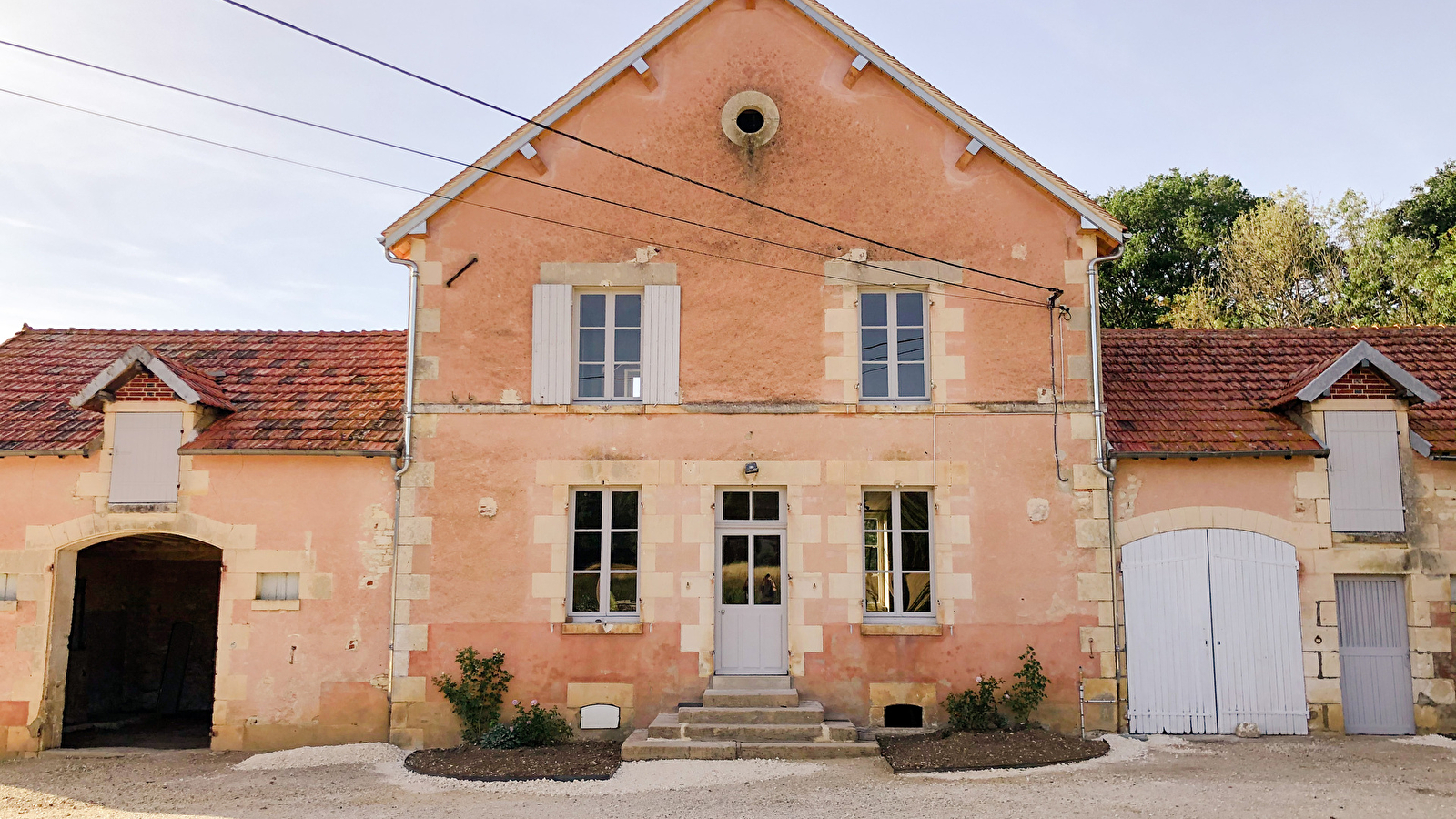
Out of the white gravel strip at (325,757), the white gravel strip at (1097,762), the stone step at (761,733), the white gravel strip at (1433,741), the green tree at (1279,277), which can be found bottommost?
the white gravel strip at (325,757)

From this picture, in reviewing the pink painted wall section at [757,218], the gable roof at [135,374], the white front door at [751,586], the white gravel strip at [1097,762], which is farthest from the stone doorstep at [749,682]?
the gable roof at [135,374]

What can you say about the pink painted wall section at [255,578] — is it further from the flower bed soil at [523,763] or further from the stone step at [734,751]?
the stone step at [734,751]

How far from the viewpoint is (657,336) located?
11.4 meters

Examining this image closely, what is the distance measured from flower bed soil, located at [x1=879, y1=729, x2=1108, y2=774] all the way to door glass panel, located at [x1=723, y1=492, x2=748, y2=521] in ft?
9.16

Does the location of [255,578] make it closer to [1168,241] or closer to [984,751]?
[984,751]

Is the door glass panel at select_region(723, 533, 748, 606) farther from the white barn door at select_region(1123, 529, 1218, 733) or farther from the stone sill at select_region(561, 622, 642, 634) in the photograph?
the white barn door at select_region(1123, 529, 1218, 733)

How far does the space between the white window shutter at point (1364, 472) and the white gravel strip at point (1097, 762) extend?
318 cm

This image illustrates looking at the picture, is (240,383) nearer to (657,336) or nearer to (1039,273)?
(657,336)

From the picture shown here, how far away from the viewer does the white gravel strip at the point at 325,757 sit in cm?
1032

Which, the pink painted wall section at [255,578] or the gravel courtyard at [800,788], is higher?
the pink painted wall section at [255,578]

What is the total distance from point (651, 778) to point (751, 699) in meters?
1.75

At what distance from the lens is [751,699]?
1080cm

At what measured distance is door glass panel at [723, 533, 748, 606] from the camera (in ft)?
37.2

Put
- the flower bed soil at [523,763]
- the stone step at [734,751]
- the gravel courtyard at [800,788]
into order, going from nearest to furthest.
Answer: the gravel courtyard at [800,788] < the flower bed soil at [523,763] < the stone step at [734,751]
